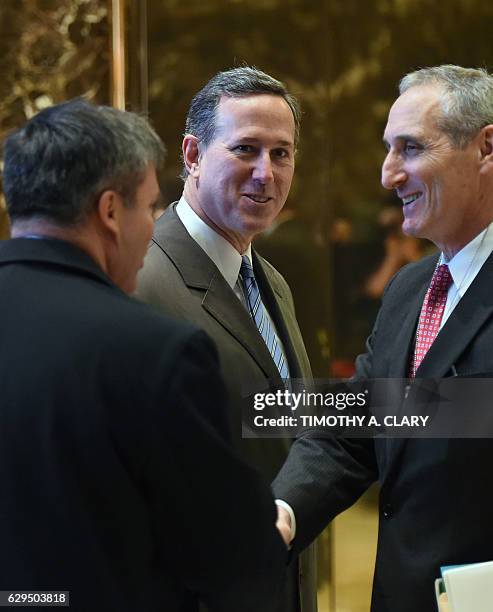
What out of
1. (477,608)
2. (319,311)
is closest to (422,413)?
(477,608)

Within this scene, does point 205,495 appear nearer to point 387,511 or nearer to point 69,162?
point 69,162

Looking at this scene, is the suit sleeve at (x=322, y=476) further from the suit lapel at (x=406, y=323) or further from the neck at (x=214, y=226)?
the neck at (x=214, y=226)

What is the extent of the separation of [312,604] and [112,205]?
145 cm

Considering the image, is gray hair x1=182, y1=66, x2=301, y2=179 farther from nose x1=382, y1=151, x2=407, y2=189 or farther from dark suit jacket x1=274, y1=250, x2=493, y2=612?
dark suit jacket x1=274, y1=250, x2=493, y2=612

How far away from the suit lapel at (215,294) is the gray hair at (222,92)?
0.31 meters

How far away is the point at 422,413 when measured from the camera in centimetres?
219

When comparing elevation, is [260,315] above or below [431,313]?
above

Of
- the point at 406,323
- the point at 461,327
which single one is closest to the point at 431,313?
the point at 406,323

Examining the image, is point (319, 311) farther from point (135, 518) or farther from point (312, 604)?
point (135, 518)

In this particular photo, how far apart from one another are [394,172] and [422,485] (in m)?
0.79

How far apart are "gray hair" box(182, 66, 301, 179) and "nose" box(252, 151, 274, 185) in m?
0.15

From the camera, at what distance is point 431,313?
231 centimetres

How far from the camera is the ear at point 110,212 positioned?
61.5 inches

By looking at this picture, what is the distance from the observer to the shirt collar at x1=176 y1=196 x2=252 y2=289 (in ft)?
8.30
